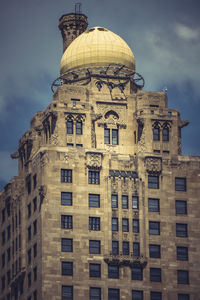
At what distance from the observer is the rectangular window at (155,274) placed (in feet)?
643

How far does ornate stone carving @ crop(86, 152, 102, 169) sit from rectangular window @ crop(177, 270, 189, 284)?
837 inches

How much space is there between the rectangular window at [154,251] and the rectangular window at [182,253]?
3.31 meters

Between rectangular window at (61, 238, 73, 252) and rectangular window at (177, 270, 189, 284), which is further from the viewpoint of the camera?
rectangular window at (177, 270, 189, 284)

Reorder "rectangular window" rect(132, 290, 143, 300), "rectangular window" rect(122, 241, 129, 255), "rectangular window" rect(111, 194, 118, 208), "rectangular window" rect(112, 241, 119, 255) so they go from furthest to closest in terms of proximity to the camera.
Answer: "rectangular window" rect(111, 194, 118, 208) → "rectangular window" rect(122, 241, 129, 255) → "rectangular window" rect(112, 241, 119, 255) → "rectangular window" rect(132, 290, 143, 300)

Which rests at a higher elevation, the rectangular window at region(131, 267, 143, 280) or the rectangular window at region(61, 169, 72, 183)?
the rectangular window at region(61, 169, 72, 183)

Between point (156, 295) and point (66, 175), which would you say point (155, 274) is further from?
point (66, 175)

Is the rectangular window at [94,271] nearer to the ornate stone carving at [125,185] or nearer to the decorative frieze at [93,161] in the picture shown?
the ornate stone carving at [125,185]

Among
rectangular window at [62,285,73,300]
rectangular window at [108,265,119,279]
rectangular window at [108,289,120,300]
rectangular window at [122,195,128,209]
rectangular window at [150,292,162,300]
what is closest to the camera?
rectangular window at [62,285,73,300]

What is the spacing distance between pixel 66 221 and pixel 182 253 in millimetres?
19583

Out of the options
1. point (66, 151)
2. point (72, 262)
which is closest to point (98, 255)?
point (72, 262)

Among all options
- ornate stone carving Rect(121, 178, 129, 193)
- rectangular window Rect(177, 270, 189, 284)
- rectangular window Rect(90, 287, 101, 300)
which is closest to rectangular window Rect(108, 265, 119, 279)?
rectangular window Rect(90, 287, 101, 300)

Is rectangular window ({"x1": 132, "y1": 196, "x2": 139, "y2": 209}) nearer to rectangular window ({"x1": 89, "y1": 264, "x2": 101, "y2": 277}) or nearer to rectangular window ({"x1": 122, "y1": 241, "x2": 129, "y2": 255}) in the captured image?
rectangular window ({"x1": 122, "y1": 241, "x2": 129, "y2": 255})

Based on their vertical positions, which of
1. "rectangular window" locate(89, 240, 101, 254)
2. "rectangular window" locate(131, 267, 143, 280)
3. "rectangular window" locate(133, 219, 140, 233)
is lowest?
"rectangular window" locate(131, 267, 143, 280)

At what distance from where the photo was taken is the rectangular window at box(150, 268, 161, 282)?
196 meters
